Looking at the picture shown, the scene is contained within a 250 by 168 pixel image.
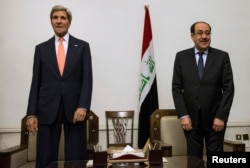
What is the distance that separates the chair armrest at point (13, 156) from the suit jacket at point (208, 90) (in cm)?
149

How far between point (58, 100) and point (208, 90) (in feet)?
3.97

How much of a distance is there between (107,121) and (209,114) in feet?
4.92

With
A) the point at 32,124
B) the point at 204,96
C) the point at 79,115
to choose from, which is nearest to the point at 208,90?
the point at 204,96

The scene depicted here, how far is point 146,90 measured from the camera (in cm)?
367

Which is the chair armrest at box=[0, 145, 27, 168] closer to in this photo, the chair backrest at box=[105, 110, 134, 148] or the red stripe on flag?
the chair backrest at box=[105, 110, 134, 148]

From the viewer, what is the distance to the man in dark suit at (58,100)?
238cm

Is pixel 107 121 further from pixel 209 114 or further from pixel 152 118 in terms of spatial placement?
pixel 209 114

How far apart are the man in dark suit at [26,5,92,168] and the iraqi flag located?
1.29 meters

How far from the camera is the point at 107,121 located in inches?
146

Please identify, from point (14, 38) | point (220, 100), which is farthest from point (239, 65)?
point (14, 38)

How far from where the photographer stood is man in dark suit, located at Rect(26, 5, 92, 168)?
93.5 inches

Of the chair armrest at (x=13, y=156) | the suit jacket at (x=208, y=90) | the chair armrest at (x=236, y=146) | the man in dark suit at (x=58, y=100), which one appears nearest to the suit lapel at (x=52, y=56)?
the man in dark suit at (x=58, y=100)

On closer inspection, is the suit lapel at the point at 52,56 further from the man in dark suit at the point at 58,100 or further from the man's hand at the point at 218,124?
the man's hand at the point at 218,124

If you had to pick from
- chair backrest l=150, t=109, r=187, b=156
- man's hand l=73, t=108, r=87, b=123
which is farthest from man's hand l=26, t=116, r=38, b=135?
chair backrest l=150, t=109, r=187, b=156
